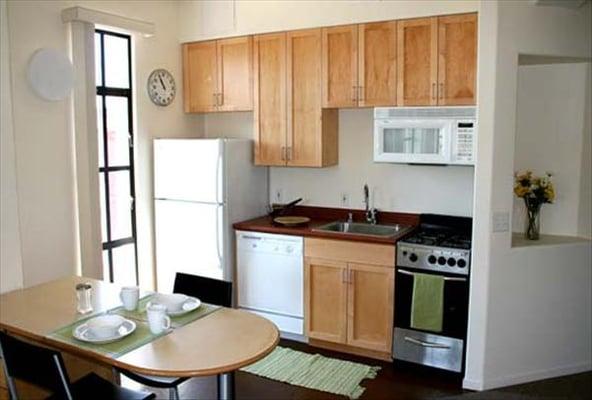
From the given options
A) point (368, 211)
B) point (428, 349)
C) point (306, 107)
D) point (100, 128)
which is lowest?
point (428, 349)

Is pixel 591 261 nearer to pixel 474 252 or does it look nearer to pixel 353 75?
pixel 474 252

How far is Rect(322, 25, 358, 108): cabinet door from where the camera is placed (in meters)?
4.23

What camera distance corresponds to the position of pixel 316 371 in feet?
12.8

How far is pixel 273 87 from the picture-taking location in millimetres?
4605

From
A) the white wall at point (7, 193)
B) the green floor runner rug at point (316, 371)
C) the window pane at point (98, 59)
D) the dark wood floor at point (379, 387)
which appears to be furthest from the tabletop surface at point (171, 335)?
the window pane at point (98, 59)

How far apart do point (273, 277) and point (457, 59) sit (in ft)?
7.11

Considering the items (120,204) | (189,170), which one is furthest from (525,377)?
(120,204)

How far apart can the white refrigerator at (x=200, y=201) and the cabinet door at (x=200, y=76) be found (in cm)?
55

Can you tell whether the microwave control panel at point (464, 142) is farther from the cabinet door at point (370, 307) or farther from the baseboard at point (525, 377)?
the baseboard at point (525, 377)

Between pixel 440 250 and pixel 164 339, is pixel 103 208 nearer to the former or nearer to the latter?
pixel 164 339

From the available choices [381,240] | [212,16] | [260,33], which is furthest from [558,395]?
[212,16]

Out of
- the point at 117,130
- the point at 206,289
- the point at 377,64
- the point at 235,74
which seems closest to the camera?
the point at 206,289

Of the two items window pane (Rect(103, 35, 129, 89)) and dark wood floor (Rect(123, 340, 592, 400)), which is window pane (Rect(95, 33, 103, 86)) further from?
dark wood floor (Rect(123, 340, 592, 400))

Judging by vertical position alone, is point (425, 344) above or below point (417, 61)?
below
